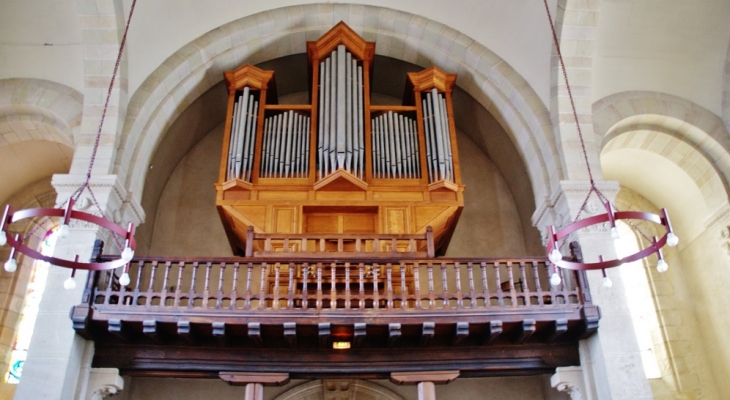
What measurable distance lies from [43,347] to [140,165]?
2.96m

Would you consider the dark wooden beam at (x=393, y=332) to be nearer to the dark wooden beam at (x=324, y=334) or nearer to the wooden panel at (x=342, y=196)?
the dark wooden beam at (x=324, y=334)

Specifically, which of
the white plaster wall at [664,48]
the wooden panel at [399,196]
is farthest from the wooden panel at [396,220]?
the white plaster wall at [664,48]

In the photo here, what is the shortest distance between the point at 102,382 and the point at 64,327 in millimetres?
794

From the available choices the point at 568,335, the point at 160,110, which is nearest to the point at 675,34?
the point at 568,335

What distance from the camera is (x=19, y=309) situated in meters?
10.4

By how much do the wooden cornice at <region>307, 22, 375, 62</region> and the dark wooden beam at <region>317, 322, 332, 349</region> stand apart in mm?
4885

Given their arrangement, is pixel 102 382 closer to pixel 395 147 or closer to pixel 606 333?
pixel 395 147

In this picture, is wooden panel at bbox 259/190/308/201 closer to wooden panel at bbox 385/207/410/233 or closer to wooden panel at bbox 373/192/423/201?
wooden panel at bbox 373/192/423/201

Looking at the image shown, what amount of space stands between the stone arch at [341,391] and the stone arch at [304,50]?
3668 mm

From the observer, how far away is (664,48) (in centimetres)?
955

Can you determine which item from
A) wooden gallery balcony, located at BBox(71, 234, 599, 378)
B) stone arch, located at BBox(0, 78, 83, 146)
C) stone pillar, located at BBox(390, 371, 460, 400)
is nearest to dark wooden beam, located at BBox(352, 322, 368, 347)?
wooden gallery balcony, located at BBox(71, 234, 599, 378)

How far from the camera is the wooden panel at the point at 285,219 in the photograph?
8.84m

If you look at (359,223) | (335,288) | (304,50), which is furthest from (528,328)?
(304,50)

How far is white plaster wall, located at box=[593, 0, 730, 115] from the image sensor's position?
30.4ft
